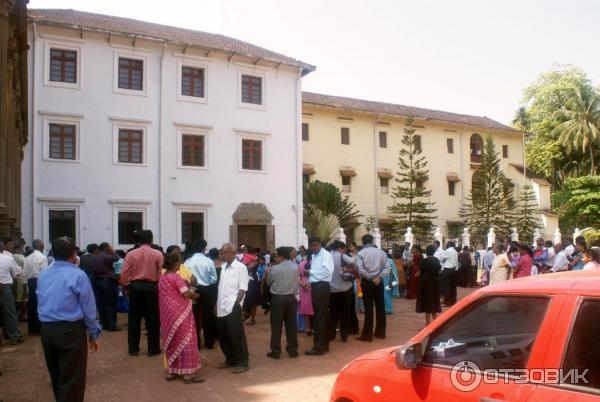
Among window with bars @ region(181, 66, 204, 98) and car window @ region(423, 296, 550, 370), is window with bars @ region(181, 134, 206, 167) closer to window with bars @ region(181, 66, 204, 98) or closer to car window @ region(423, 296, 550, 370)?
window with bars @ region(181, 66, 204, 98)

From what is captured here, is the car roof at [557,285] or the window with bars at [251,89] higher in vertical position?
the window with bars at [251,89]

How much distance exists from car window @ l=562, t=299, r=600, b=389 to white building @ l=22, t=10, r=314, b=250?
21933 mm

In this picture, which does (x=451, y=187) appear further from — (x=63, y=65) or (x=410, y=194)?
(x=63, y=65)

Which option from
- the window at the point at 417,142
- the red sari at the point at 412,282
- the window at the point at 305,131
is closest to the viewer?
the red sari at the point at 412,282

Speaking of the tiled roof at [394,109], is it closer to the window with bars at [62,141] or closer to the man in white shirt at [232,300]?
the window with bars at [62,141]

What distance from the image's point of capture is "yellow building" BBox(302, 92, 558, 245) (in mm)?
34250

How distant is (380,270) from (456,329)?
6615 mm

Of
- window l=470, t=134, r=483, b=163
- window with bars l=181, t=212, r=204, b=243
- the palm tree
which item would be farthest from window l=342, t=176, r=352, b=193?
the palm tree

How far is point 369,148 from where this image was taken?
3572 cm

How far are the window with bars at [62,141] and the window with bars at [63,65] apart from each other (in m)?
1.89

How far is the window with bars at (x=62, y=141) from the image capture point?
22250mm

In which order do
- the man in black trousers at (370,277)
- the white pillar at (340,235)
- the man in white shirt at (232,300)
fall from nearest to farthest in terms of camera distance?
1. the man in white shirt at (232,300)
2. the man in black trousers at (370,277)
3. the white pillar at (340,235)

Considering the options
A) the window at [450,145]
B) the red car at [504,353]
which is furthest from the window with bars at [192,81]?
the red car at [504,353]

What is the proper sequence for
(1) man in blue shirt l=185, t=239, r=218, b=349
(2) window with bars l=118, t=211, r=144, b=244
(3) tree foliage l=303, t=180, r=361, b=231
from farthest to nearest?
(3) tree foliage l=303, t=180, r=361, b=231 → (2) window with bars l=118, t=211, r=144, b=244 → (1) man in blue shirt l=185, t=239, r=218, b=349
